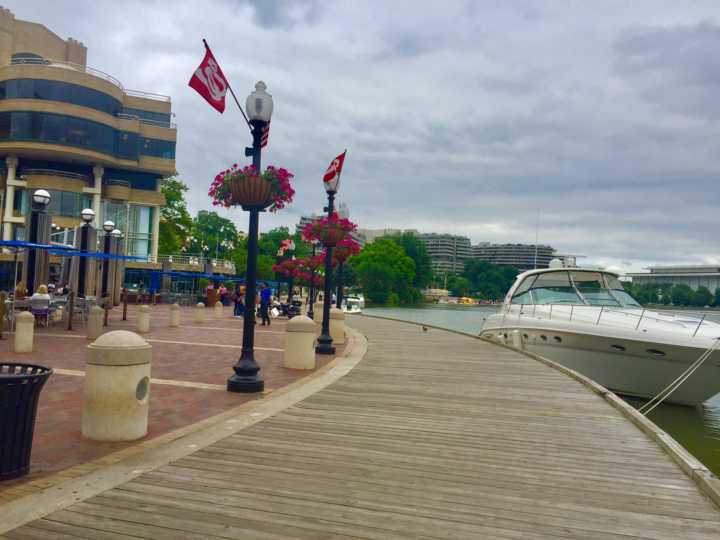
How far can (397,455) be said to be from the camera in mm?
5168

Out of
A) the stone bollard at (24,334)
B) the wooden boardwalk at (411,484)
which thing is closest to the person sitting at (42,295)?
Result: the stone bollard at (24,334)

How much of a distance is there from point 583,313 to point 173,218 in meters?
54.1

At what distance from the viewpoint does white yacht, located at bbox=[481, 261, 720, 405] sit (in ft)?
40.2

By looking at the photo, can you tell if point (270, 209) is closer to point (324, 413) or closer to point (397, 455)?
point (324, 413)

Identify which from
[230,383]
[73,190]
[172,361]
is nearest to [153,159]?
[73,190]

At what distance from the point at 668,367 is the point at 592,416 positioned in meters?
6.64

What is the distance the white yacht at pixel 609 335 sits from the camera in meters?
12.3

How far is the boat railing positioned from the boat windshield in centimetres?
44

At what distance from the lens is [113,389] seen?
17.6 feet

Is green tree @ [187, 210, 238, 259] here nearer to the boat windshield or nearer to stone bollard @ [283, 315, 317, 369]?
the boat windshield

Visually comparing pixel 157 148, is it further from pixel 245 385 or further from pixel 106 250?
pixel 245 385

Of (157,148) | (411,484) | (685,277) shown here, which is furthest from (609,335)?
(685,277)

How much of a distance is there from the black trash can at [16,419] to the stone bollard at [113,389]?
0.95 metres

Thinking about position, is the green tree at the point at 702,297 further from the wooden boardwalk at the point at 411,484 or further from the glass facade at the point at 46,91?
the wooden boardwalk at the point at 411,484
